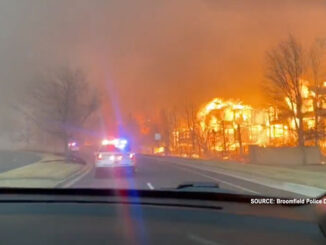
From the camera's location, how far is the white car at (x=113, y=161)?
76.1 ft

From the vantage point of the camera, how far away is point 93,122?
71.2 metres

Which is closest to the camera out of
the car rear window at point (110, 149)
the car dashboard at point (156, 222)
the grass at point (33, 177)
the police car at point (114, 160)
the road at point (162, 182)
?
the car dashboard at point (156, 222)

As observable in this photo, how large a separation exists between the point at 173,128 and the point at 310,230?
63.2 m

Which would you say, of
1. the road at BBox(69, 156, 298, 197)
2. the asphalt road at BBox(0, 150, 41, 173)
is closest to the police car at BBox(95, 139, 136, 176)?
the road at BBox(69, 156, 298, 197)

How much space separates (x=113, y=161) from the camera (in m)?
23.4

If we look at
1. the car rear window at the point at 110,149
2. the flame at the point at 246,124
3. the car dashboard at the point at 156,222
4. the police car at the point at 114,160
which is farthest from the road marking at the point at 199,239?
the flame at the point at 246,124

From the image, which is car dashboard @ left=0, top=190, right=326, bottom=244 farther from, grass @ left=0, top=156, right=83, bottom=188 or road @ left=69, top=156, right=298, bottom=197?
grass @ left=0, top=156, right=83, bottom=188

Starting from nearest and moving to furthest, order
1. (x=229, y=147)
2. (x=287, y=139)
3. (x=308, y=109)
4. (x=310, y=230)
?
(x=310, y=230) < (x=308, y=109) < (x=287, y=139) < (x=229, y=147)

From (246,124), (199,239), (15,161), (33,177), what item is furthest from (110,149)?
(15,161)

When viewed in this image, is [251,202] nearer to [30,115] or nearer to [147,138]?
[30,115]

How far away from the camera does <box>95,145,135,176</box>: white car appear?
913 inches

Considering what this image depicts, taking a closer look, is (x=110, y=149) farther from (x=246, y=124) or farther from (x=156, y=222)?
(x=246, y=124)

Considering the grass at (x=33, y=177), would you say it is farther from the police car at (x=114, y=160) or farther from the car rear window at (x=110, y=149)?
the car rear window at (x=110, y=149)

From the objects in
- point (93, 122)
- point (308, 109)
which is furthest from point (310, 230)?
point (93, 122)
